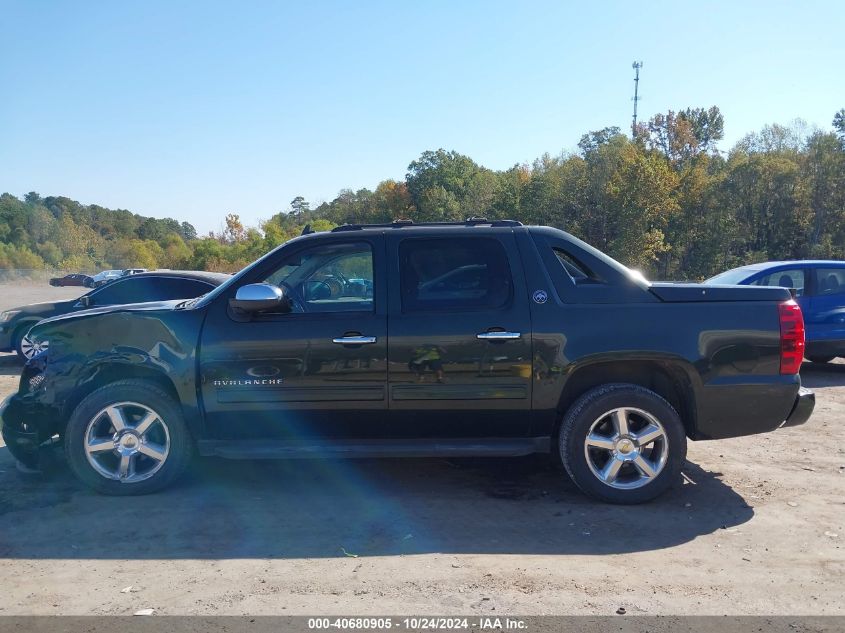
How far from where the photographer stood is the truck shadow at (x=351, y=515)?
4.15 metres

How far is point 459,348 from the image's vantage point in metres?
4.73

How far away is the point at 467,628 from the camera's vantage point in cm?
324

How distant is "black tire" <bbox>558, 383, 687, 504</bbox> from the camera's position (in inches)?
186

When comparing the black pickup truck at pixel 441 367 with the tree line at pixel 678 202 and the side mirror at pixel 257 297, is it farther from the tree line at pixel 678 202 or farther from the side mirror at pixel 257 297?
the tree line at pixel 678 202

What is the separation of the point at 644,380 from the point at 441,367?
150 centimetres

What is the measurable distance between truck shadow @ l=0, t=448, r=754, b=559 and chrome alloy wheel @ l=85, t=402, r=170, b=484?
206mm

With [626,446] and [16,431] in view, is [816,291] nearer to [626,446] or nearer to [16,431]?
[626,446]

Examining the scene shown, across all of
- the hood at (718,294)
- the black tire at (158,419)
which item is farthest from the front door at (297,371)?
the hood at (718,294)

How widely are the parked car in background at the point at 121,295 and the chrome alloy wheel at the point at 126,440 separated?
14.4 ft

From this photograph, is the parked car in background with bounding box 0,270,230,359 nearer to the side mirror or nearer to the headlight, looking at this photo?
the headlight

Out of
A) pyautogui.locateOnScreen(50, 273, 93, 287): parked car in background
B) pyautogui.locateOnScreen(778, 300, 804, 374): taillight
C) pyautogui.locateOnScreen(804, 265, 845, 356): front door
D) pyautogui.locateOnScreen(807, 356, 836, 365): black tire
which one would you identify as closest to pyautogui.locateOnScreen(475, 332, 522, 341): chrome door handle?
pyautogui.locateOnScreen(778, 300, 804, 374): taillight

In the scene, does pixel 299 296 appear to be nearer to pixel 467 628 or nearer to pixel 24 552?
pixel 24 552

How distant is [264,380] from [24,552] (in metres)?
1.74

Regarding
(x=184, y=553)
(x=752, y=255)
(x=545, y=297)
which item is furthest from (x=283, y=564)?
(x=752, y=255)
